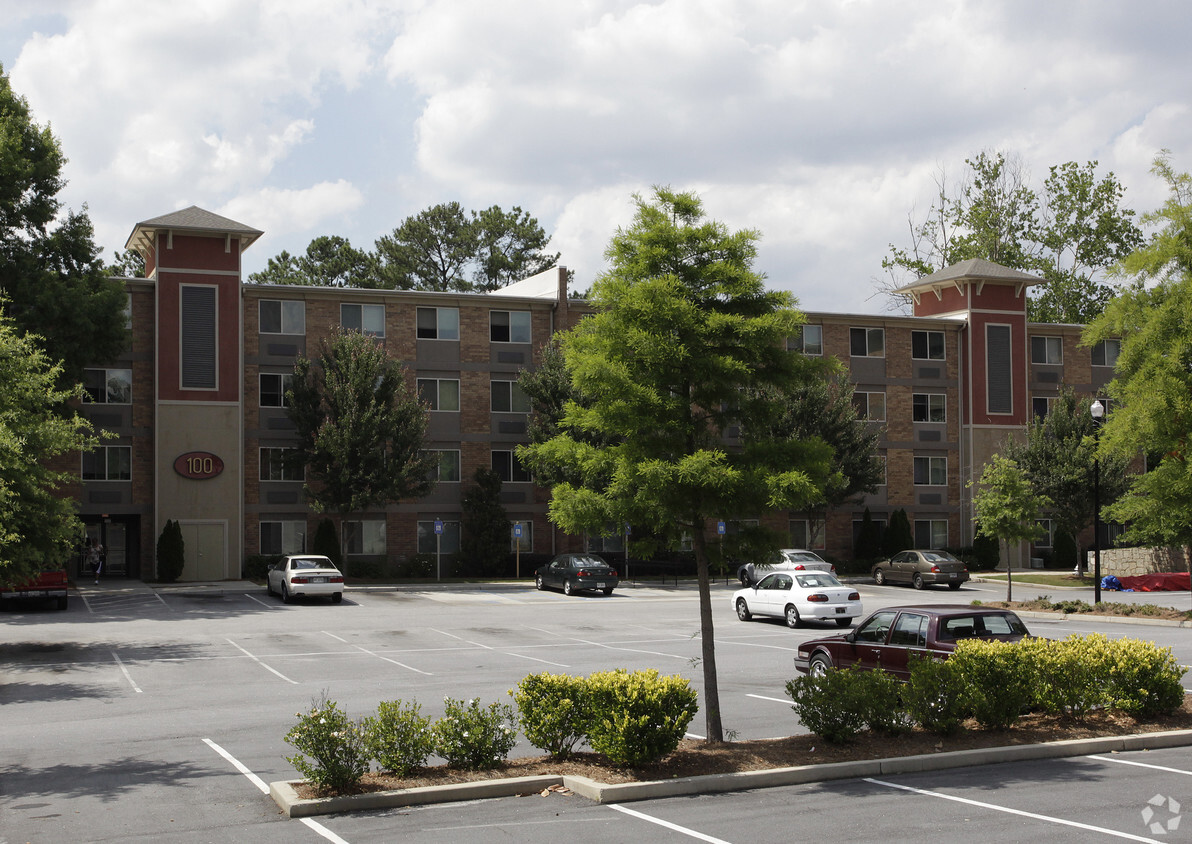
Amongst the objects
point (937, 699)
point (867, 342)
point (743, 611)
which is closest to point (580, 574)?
point (743, 611)

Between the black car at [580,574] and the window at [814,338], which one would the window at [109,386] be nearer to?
the black car at [580,574]

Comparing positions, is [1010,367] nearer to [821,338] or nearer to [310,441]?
[821,338]

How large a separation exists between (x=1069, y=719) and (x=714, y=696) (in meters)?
4.41

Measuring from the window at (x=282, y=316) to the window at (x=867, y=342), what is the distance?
993 inches

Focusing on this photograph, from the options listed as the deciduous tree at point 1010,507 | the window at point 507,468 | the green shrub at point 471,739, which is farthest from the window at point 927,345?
the green shrub at point 471,739

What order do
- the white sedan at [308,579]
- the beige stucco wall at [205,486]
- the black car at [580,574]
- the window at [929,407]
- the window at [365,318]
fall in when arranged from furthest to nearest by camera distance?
the window at [929,407]
the window at [365,318]
the beige stucco wall at [205,486]
the black car at [580,574]
the white sedan at [308,579]

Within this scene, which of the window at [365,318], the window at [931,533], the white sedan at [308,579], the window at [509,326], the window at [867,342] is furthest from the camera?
the window at [931,533]

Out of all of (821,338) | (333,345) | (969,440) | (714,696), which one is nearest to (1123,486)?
(969,440)

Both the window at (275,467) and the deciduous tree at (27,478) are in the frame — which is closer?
the deciduous tree at (27,478)

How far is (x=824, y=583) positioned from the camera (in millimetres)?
27953

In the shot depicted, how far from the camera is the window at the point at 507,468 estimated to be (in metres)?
47.4

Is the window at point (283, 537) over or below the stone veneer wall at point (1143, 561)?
over

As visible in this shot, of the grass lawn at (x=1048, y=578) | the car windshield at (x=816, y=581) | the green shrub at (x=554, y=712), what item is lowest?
the grass lawn at (x=1048, y=578)

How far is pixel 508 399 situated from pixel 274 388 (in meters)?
9.67
